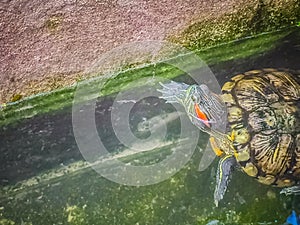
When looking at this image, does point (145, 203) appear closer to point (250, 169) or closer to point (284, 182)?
point (250, 169)

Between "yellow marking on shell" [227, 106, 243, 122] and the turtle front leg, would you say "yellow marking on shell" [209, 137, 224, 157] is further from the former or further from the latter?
"yellow marking on shell" [227, 106, 243, 122]

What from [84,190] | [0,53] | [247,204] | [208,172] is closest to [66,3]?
[0,53]

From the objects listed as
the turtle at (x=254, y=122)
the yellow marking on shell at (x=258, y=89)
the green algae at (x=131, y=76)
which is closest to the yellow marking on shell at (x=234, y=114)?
the turtle at (x=254, y=122)

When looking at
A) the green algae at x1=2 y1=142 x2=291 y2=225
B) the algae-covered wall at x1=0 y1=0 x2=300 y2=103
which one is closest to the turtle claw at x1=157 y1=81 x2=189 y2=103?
the algae-covered wall at x1=0 y1=0 x2=300 y2=103

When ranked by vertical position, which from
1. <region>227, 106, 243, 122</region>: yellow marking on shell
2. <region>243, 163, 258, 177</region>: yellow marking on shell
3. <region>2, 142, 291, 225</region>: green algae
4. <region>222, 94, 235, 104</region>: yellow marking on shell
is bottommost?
<region>2, 142, 291, 225</region>: green algae

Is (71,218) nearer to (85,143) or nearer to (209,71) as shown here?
(85,143)

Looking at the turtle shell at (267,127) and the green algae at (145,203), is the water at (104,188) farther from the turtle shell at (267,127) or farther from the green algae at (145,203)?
the turtle shell at (267,127)

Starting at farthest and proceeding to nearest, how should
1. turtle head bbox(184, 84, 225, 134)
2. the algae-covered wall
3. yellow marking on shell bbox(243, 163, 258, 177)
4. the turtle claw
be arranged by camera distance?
the turtle claw < turtle head bbox(184, 84, 225, 134) < yellow marking on shell bbox(243, 163, 258, 177) < the algae-covered wall
